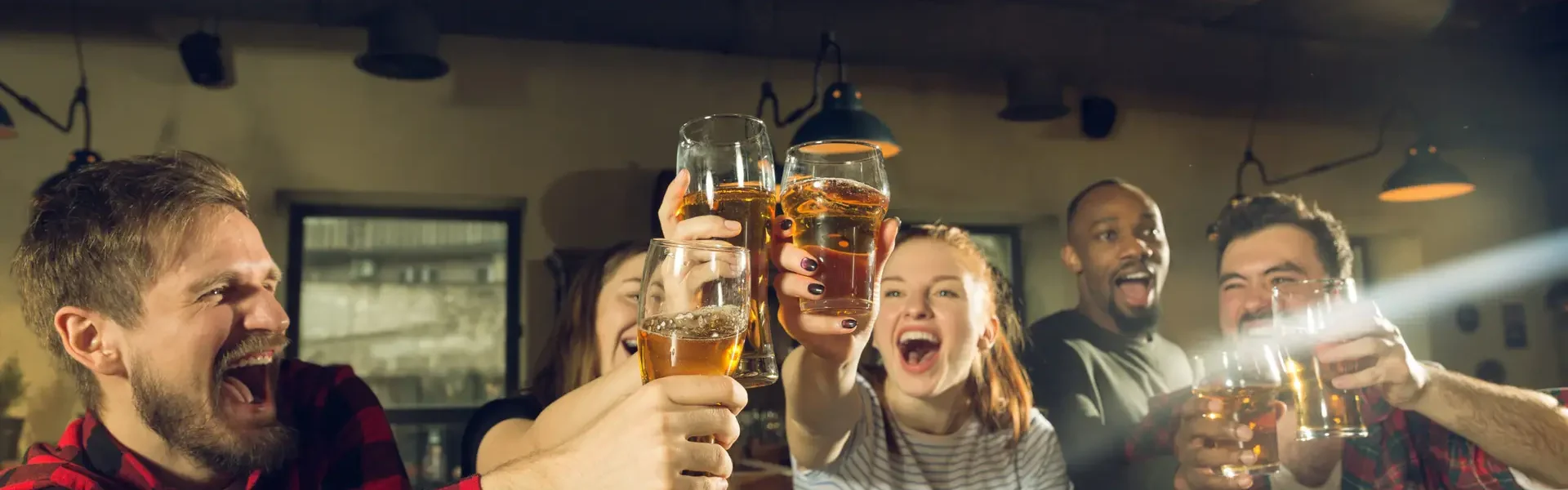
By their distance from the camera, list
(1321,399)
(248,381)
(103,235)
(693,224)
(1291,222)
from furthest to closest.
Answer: (1291,222), (1321,399), (248,381), (103,235), (693,224)

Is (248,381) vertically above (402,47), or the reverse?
(402,47)

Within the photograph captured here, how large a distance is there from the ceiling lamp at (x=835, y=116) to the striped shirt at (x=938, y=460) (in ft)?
1.89

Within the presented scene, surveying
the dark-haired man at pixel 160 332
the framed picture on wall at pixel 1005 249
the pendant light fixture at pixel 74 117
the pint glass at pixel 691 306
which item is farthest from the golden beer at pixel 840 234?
the pendant light fixture at pixel 74 117

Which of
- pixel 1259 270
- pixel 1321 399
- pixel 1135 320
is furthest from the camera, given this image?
pixel 1259 270

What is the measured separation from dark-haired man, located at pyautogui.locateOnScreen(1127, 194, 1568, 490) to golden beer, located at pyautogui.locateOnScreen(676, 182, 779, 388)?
1.47 meters

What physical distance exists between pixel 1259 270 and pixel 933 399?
1083 mm

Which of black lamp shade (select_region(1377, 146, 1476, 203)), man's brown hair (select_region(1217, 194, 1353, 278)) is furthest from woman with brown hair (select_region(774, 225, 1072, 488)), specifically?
black lamp shade (select_region(1377, 146, 1476, 203))

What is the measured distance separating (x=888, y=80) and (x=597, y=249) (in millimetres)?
865

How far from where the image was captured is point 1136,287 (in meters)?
2.61

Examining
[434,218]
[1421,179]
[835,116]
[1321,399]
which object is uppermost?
[835,116]

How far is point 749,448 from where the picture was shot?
2145 mm

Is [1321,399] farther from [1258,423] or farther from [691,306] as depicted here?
[691,306]

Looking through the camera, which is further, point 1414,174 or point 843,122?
point 1414,174

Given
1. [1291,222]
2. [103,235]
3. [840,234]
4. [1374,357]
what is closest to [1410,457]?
[1374,357]
